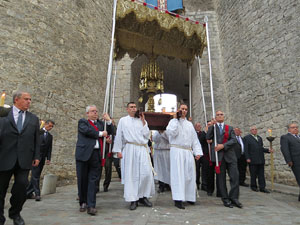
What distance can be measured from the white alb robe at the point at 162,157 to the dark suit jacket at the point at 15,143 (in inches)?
132

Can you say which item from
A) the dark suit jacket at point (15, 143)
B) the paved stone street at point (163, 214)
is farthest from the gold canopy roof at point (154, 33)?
the paved stone street at point (163, 214)

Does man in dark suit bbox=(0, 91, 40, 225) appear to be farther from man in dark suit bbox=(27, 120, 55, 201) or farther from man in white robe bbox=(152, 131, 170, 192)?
man in white robe bbox=(152, 131, 170, 192)

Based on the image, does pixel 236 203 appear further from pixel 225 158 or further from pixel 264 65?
pixel 264 65

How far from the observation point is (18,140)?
288 cm

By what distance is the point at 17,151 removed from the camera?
285 centimetres

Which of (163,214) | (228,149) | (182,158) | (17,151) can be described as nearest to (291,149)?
(228,149)

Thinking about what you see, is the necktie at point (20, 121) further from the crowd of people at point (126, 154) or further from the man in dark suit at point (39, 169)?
the man in dark suit at point (39, 169)

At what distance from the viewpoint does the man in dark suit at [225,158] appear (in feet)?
13.7

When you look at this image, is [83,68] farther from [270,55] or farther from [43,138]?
[270,55]

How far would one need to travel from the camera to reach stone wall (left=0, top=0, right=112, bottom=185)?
6668 mm

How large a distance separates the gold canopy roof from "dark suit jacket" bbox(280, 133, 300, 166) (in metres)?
3.75

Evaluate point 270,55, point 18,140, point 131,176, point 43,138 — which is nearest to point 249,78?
point 270,55

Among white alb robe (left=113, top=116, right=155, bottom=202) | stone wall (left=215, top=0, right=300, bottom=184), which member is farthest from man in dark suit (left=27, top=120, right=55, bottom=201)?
stone wall (left=215, top=0, right=300, bottom=184)

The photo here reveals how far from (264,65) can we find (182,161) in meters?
5.96
